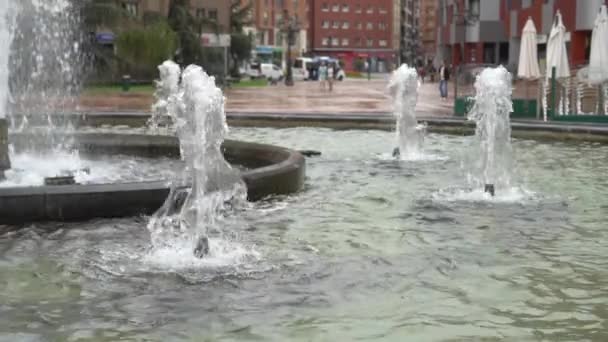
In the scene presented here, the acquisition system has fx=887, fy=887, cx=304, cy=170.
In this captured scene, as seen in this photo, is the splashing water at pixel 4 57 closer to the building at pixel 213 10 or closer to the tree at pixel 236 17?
the building at pixel 213 10

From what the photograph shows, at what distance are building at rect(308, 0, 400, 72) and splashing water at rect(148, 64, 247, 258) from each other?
108698 mm

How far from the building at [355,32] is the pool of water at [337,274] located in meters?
107

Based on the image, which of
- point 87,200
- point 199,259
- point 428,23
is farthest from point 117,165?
point 428,23

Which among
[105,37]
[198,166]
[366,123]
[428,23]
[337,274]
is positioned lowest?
[337,274]

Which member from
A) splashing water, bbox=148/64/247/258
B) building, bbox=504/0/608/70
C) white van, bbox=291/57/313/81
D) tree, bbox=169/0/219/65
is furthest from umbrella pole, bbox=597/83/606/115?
white van, bbox=291/57/313/81

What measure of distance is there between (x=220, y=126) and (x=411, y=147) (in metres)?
7.69

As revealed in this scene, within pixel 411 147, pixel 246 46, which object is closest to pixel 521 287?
pixel 411 147

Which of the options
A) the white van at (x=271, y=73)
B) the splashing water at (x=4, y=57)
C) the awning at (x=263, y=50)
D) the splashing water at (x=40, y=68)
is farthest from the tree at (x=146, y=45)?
the awning at (x=263, y=50)

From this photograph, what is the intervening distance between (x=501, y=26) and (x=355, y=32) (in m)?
68.8

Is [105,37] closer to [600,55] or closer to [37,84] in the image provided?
[37,84]

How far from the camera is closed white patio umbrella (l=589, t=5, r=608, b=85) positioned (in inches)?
794

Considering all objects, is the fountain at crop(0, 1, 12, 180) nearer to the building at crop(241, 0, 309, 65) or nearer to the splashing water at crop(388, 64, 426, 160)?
the splashing water at crop(388, 64, 426, 160)

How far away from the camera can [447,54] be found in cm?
7069

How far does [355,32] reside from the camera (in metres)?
124
